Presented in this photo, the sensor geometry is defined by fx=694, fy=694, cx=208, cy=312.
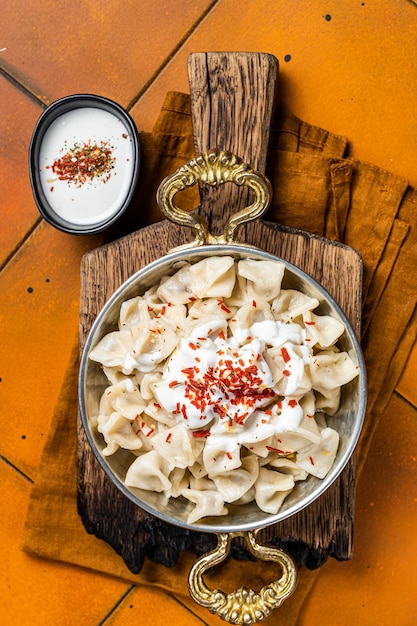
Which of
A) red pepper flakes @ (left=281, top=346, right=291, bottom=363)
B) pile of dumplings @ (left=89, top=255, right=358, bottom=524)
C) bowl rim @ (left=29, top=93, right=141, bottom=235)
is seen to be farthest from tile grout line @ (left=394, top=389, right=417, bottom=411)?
bowl rim @ (left=29, top=93, right=141, bottom=235)

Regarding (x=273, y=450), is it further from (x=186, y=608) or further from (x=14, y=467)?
(x=14, y=467)

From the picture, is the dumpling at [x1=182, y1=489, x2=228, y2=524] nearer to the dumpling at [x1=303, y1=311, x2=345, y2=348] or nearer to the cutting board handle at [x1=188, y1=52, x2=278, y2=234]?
the dumpling at [x1=303, y1=311, x2=345, y2=348]

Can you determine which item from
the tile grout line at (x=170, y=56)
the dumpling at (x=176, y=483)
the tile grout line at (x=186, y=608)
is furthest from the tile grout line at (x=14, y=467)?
the tile grout line at (x=170, y=56)

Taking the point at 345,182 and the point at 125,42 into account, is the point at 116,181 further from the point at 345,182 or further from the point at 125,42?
the point at 345,182

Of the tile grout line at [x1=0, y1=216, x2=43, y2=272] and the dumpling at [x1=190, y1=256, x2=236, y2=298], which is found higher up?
the dumpling at [x1=190, y1=256, x2=236, y2=298]

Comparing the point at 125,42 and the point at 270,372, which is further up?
the point at 125,42

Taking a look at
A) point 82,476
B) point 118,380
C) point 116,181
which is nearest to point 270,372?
point 118,380
